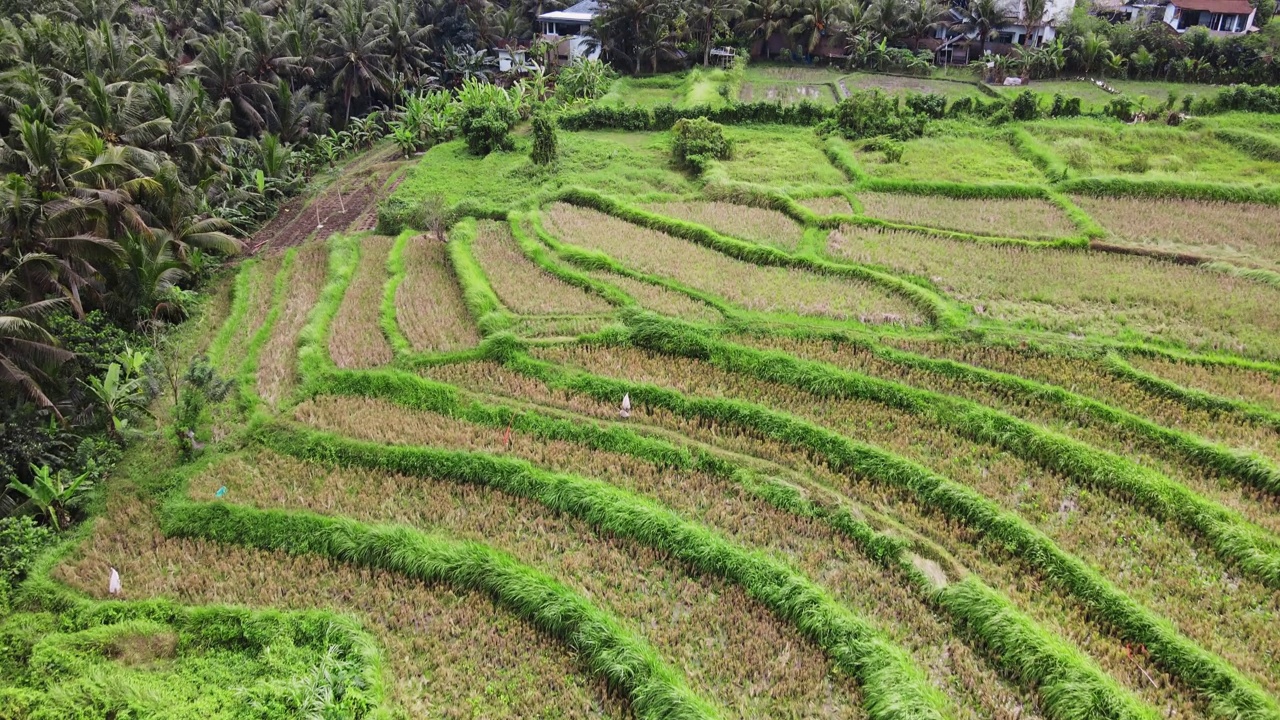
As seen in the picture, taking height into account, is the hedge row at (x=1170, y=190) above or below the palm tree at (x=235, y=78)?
below

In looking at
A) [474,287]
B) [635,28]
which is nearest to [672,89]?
[635,28]

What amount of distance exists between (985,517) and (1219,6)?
113ft

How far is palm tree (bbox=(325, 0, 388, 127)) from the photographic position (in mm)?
28312

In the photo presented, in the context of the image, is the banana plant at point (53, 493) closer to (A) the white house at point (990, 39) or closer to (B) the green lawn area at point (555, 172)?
(B) the green lawn area at point (555, 172)

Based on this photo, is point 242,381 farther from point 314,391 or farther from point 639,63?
point 639,63

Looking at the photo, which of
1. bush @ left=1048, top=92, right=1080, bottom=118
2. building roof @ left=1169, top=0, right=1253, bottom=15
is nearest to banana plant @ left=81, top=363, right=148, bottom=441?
bush @ left=1048, top=92, right=1080, bottom=118

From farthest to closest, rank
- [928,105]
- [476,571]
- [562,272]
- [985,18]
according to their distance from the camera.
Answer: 1. [985,18]
2. [928,105]
3. [562,272]
4. [476,571]

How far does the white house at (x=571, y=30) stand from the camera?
36000 millimetres

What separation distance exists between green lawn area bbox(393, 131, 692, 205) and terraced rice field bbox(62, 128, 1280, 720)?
507cm

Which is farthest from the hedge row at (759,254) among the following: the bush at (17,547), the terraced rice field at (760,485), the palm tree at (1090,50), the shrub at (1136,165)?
the palm tree at (1090,50)

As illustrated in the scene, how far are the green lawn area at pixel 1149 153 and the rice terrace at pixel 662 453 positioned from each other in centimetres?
32

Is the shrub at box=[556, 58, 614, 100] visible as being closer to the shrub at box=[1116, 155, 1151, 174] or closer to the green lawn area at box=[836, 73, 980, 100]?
the green lawn area at box=[836, 73, 980, 100]

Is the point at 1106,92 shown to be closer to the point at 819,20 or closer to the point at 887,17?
the point at 887,17

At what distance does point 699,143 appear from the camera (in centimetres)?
2214
